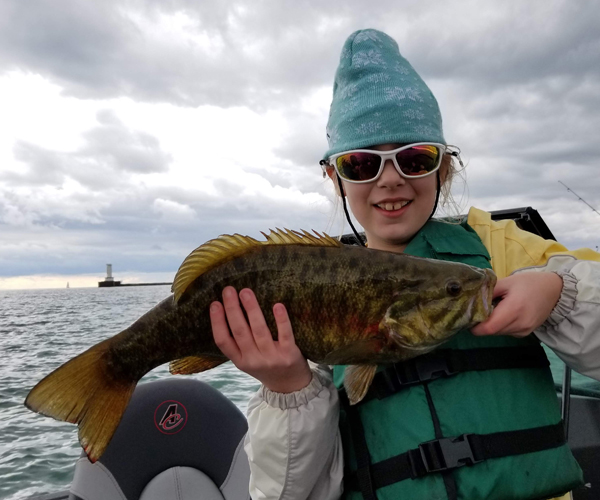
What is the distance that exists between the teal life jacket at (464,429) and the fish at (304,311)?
0.28 metres

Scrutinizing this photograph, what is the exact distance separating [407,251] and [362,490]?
4.43 feet

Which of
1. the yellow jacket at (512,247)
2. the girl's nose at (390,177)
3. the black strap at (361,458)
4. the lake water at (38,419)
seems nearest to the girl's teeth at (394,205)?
the girl's nose at (390,177)

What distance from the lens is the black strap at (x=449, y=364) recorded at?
2.42 metres

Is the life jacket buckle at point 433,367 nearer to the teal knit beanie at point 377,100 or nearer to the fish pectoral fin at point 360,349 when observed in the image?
the fish pectoral fin at point 360,349

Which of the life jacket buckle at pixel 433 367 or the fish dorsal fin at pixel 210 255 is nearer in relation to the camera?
the fish dorsal fin at pixel 210 255

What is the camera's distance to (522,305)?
2084mm

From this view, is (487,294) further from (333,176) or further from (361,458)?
(333,176)

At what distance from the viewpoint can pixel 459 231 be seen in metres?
2.83

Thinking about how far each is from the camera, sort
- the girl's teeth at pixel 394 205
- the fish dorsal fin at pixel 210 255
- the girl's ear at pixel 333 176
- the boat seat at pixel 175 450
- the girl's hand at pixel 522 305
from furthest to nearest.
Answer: the boat seat at pixel 175 450 < the girl's ear at pixel 333 176 < the girl's teeth at pixel 394 205 < the fish dorsal fin at pixel 210 255 < the girl's hand at pixel 522 305

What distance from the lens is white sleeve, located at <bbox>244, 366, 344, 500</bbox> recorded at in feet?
7.57

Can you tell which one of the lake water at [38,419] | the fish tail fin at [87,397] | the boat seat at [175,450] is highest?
the fish tail fin at [87,397]

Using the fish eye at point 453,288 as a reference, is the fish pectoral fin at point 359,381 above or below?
below

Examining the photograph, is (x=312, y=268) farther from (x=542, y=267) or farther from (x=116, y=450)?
(x=116, y=450)

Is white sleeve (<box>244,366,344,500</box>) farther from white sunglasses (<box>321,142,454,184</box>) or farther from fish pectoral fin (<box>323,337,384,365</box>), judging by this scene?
white sunglasses (<box>321,142,454,184</box>)
